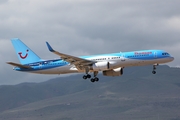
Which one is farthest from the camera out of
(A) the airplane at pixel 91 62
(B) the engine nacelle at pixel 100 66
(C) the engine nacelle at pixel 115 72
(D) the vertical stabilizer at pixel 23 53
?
(D) the vertical stabilizer at pixel 23 53

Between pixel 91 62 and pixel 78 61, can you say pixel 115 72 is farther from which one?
pixel 78 61

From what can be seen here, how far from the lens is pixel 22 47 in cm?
9294

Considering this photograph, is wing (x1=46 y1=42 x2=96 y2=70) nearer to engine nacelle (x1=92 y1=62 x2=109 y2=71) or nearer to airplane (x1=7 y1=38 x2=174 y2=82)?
airplane (x1=7 y1=38 x2=174 y2=82)

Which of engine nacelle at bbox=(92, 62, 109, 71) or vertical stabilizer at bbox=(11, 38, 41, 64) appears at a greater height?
vertical stabilizer at bbox=(11, 38, 41, 64)

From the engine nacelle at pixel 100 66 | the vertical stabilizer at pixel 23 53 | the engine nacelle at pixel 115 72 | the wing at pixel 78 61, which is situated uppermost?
the vertical stabilizer at pixel 23 53

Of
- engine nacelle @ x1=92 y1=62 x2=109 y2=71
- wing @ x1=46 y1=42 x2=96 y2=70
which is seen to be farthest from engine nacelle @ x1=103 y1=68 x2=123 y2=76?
wing @ x1=46 y1=42 x2=96 y2=70

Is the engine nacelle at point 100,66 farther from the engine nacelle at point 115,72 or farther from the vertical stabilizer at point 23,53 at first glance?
the vertical stabilizer at point 23,53

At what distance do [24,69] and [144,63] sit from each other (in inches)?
876

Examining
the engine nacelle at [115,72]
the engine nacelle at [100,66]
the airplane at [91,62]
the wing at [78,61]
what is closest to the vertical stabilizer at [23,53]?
the airplane at [91,62]

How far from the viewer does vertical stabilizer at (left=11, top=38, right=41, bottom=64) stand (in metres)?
89.1

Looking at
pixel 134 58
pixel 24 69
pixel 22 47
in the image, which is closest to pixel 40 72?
pixel 24 69

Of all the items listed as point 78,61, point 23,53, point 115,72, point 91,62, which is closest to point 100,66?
point 91,62

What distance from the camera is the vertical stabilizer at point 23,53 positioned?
8912 cm

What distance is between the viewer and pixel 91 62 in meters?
82.9
